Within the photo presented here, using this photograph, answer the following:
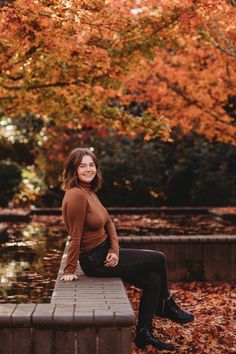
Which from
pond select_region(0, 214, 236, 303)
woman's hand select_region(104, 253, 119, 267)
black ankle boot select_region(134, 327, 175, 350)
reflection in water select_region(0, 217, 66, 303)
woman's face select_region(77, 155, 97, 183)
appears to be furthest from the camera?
pond select_region(0, 214, 236, 303)

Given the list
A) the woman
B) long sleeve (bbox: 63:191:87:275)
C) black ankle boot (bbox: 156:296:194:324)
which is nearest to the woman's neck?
the woman

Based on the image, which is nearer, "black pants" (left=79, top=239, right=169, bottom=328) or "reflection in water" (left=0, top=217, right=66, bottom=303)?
"black pants" (left=79, top=239, right=169, bottom=328)

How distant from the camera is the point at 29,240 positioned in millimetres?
10570

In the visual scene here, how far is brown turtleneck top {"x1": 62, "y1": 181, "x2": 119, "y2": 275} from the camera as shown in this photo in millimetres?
5488

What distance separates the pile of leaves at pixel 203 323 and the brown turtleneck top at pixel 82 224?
0.95 m

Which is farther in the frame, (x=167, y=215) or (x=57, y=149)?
(x=57, y=149)

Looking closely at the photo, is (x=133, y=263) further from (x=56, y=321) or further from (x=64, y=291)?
(x=56, y=321)

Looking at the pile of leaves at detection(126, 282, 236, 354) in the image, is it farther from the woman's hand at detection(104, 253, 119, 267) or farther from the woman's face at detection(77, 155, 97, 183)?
the woman's face at detection(77, 155, 97, 183)

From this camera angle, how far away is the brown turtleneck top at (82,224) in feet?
18.0

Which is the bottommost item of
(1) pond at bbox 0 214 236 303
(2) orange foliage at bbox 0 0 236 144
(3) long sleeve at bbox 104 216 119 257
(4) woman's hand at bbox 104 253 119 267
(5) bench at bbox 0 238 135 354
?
(1) pond at bbox 0 214 236 303

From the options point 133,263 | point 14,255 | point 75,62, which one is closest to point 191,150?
point 75,62

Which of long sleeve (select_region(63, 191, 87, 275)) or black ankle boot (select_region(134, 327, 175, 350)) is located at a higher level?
long sleeve (select_region(63, 191, 87, 275))

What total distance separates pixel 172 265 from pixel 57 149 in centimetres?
1049

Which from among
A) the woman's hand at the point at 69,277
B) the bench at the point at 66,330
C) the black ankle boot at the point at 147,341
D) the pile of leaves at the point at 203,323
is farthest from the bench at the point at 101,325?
the pile of leaves at the point at 203,323
